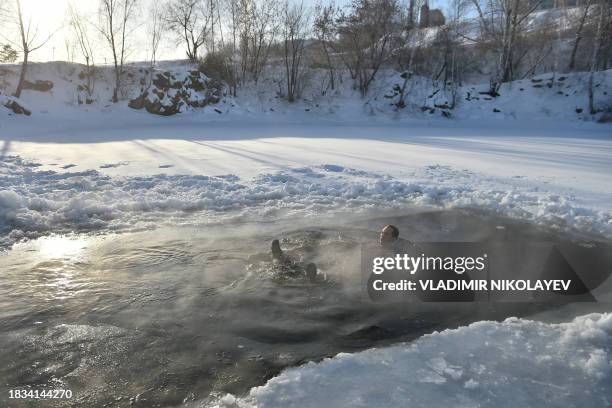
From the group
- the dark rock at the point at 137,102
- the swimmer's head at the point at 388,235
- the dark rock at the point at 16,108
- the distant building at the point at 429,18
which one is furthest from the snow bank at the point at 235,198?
the distant building at the point at 429,18

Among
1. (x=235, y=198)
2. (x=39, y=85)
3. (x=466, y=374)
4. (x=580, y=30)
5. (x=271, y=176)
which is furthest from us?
(x=580, y=30)

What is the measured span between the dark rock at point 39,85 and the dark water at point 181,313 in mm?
21518

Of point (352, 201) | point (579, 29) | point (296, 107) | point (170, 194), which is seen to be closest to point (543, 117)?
point (579, 29)

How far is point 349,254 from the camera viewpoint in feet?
17.2

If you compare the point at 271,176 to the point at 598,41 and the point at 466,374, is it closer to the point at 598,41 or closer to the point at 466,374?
the point at 466,374

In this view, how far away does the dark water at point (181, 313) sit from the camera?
299 cm

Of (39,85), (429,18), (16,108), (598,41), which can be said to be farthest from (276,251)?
(429,18)

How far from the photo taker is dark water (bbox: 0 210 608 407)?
2.99 m

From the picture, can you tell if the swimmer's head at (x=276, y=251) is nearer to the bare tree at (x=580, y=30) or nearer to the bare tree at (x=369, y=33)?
the bare tree at (x=369, y=33)

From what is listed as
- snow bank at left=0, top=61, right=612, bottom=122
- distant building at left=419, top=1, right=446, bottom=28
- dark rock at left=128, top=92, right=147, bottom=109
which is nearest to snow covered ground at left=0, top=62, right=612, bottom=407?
snow bank at left=0, top=61, right=612, bottom=122

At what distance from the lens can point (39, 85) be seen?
2309 cm

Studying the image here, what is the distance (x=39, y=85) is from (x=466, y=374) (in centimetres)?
2613

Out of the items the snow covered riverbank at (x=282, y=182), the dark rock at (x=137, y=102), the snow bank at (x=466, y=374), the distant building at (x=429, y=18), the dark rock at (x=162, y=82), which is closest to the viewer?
the snow bank at (x=466, y=374)

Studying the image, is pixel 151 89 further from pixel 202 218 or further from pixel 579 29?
pixel 579 29
